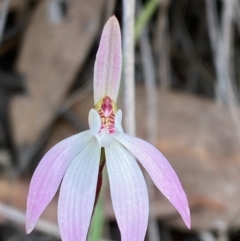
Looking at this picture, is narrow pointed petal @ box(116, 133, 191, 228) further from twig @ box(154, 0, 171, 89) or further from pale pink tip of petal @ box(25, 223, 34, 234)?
twig @ box(154, 0, 171, 89)

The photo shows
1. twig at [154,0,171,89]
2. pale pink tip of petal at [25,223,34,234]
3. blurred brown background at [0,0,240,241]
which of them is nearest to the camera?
pale pink tip of petal at [25,223,34,234]

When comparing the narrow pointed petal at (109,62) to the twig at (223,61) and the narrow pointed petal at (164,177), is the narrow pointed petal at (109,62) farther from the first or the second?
the twig at (223,61)

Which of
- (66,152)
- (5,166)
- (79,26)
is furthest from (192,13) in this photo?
(66,152)

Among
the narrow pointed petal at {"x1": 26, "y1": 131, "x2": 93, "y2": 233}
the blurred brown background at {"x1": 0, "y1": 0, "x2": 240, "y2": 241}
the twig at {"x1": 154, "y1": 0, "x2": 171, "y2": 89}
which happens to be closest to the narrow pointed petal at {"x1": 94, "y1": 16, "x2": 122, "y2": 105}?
the narrow pointed petal at {"x1": 26, "y1": 131, "x2": 93, "y2": 233}

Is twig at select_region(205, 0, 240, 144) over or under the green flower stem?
over

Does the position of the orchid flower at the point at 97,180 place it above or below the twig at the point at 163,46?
below

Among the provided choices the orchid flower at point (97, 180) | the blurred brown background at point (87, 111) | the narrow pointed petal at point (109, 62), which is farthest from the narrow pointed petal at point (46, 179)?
the blurred brown background at point (87, 111)

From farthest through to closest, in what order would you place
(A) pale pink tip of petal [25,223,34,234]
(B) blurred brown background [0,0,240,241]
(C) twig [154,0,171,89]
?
(C) twig [154,0,171,89], (B) blurred brown background [0,0,240,241], (A) pale pink tip of petal [25,223,34,234]
